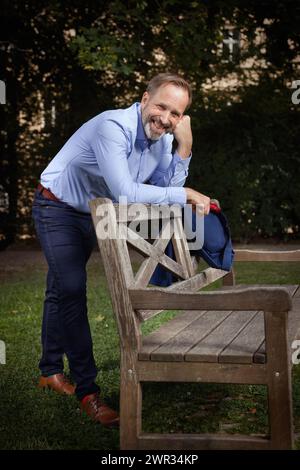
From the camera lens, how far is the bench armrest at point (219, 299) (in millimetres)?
3332

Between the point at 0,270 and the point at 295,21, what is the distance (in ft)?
20.3

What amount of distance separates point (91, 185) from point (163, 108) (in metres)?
0.61

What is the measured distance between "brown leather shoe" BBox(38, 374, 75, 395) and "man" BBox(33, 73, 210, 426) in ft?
1.57

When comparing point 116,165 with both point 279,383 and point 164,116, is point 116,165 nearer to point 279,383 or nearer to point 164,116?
point 164,116

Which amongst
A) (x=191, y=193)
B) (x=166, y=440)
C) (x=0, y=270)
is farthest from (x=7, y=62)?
(x=166, y=440)

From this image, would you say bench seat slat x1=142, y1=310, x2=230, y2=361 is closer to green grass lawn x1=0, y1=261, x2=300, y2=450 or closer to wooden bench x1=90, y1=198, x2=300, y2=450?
wooden bench x1=90, y1=198, x2=300, y2=450

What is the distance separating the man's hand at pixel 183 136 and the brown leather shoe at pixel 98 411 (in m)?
1.47

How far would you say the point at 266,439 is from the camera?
3.41 metres

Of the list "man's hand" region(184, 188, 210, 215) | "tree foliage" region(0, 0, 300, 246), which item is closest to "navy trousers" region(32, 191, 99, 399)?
"man's hand" region(184, 188, 210, 215)

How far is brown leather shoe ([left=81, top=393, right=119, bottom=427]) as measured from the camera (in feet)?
13.8

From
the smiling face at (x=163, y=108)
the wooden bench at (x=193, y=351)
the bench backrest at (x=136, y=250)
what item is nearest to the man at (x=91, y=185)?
the smiling face at (x=163, y=108)

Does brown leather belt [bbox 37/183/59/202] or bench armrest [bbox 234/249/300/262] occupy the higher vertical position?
brown leather belt [bbox 37/183/59/202]

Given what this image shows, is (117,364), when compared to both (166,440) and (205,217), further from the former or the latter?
(166,440)

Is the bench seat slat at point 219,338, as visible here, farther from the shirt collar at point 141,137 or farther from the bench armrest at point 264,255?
the shirt collar at point 141,137
